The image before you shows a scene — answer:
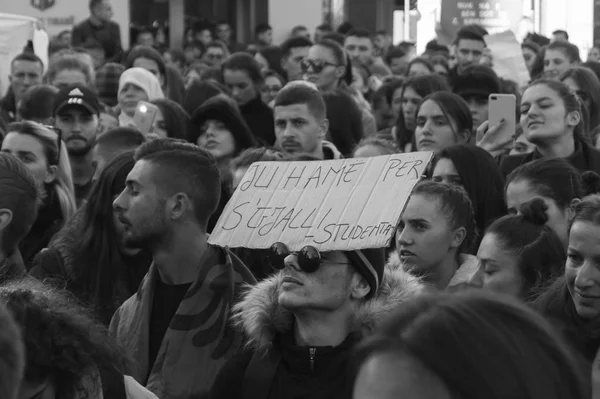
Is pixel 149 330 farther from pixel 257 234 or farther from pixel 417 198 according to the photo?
pixel 417 198

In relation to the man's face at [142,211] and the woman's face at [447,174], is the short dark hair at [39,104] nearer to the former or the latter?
the woman's face at [447,174]

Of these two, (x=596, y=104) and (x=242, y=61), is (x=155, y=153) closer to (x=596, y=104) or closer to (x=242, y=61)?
(x=596, y=104)

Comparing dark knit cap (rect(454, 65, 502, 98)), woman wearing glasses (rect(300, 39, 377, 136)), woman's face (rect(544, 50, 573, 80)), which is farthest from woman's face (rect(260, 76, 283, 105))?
dark knit cap (rect(454, 65, 502, 98))

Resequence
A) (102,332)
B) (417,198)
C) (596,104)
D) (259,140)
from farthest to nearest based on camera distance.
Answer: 1. (259,140)
2. (596,104)
3. (417,198)
4. (102,332)

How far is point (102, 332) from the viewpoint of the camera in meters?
3.05

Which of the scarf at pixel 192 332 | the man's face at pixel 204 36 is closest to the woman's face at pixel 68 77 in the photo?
the scarf at pixel 192 332

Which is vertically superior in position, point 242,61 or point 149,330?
point 242,61

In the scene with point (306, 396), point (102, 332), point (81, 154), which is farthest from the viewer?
point (81, 154)

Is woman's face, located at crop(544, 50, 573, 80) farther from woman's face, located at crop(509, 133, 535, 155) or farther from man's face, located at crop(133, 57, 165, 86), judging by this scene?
man's face, located at crop(133, 57, 165, 86)

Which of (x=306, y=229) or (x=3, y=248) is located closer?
(x=306, y=229)

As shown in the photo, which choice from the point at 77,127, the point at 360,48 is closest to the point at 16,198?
the point at 77,127

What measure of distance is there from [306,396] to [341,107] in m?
5.10

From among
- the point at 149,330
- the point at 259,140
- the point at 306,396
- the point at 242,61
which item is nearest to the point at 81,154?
the point at 259,140

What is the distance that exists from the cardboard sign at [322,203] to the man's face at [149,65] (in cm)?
654
